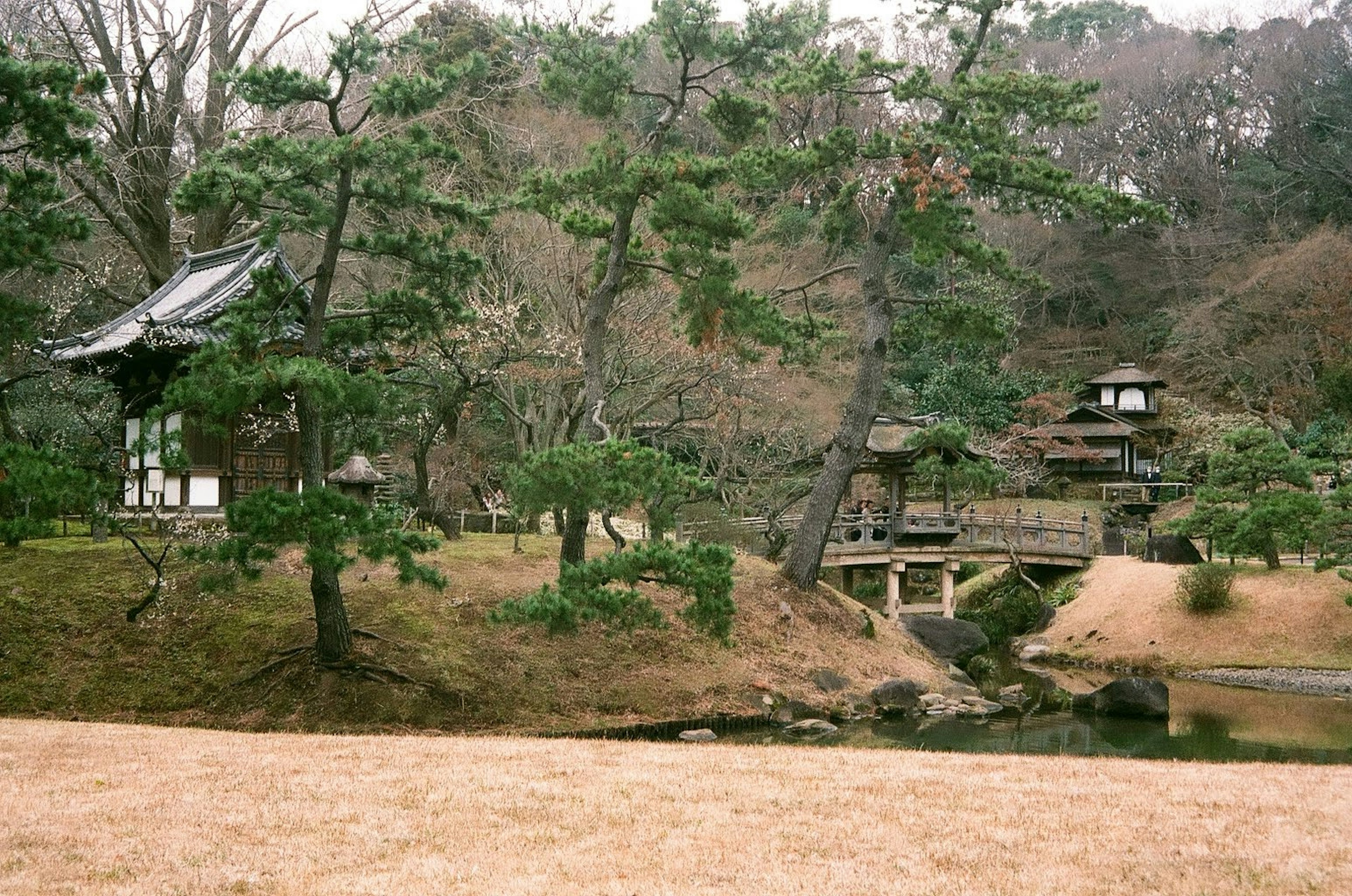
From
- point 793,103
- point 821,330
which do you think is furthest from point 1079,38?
point 821,330

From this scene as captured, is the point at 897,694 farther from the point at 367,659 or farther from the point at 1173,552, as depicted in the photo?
the point at 1173,552

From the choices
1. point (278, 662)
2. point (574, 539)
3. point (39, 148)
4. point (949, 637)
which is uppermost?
point (39, 148)

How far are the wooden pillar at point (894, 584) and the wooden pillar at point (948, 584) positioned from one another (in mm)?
1080

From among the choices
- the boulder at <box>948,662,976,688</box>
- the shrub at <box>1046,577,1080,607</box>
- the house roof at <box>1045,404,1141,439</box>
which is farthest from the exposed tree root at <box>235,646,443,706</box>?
the house roof at <box>1045,404,1141,439</box>

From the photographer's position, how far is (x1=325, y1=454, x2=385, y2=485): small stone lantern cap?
15.6 metres

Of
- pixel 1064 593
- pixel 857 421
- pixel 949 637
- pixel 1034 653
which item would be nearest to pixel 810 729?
pixel 857 421

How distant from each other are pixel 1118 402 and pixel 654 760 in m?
29.2

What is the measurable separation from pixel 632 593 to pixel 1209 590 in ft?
46.3

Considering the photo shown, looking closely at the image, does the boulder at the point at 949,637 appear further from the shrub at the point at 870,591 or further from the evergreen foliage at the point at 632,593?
the evergreen foliage at the point at 632,593

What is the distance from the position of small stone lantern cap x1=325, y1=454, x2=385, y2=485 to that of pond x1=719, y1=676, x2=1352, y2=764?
617 centimetres

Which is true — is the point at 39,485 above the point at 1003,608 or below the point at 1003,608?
above

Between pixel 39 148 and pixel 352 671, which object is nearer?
pixel 39 148

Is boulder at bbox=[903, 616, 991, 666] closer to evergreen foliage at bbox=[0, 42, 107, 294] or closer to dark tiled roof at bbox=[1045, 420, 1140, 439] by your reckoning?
evergreen foliage at bbox=[0, 42, 107, 294]

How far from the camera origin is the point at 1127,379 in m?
34.1
